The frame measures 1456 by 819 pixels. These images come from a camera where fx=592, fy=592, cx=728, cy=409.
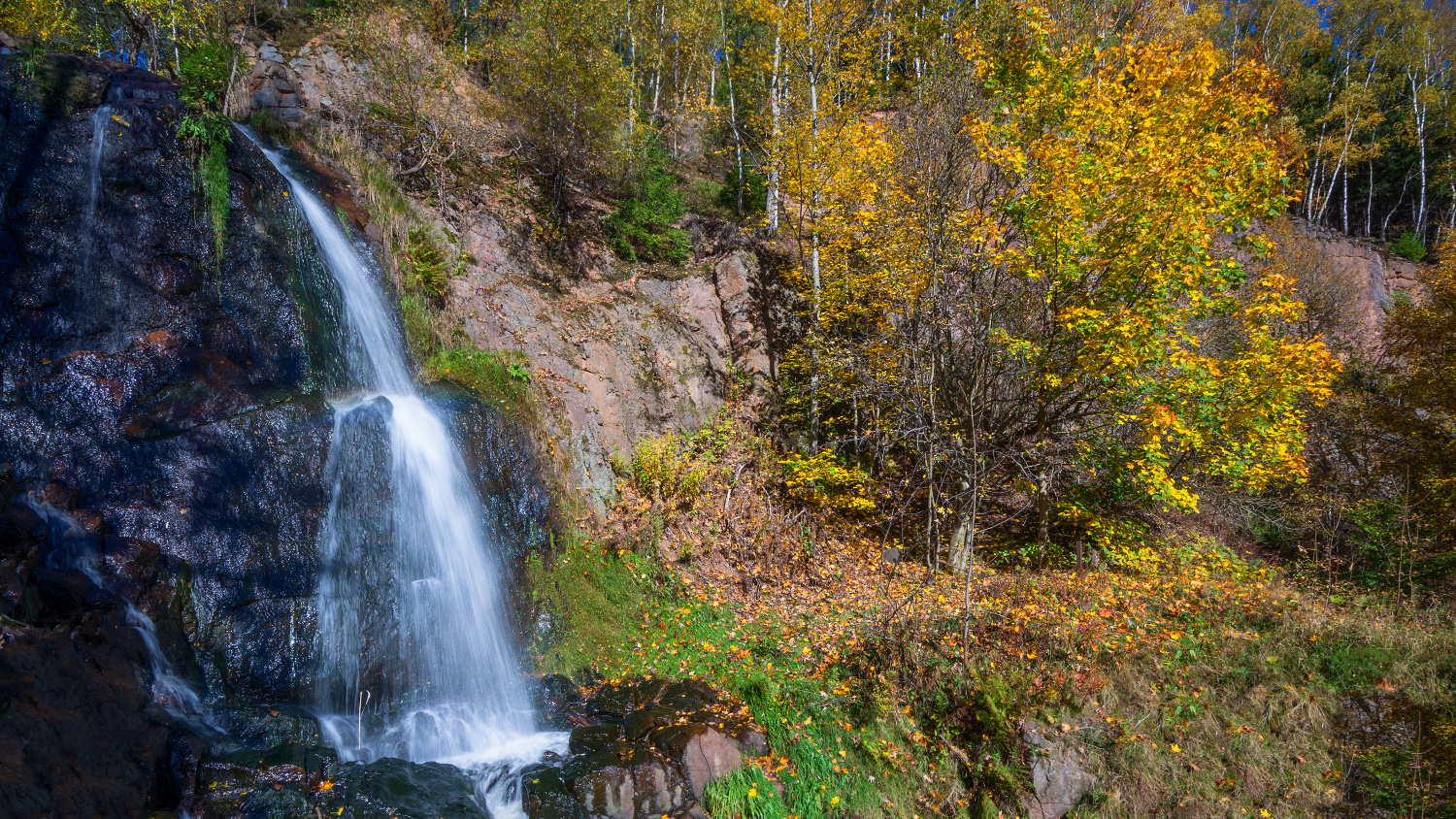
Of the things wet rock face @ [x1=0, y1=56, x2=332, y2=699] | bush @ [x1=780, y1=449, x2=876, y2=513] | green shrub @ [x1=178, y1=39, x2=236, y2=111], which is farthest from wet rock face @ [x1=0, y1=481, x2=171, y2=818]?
bush @ [x1=780, y1=449, x2=876, y2=513]

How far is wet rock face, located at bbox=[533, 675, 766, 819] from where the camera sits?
15.9 feet

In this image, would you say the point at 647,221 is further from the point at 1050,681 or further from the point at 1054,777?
the point at 1054,777

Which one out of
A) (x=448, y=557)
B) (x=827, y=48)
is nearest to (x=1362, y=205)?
(x=827, y=48)

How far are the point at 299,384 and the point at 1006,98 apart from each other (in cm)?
967

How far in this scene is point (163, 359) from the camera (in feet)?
19.3

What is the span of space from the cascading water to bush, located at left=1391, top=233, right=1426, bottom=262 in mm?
33081

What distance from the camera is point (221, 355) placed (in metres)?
6.29

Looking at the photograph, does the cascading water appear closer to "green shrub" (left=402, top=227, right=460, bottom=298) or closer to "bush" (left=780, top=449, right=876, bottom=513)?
"green shrub" (left=402, top=227, right=460, bottom=298)

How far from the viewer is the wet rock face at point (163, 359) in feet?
16.6

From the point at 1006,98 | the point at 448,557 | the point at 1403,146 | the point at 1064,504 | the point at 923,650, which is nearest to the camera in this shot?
the point at 923,650

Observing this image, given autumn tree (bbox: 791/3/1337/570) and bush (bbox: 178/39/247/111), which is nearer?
autumn tree (bbox: 791/3/1337/570)

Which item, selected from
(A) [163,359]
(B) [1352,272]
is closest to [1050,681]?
Answer: (A) [163,359]

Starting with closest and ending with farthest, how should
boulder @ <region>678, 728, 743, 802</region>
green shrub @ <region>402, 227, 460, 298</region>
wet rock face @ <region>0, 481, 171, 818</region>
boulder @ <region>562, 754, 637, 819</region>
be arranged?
1. wet rock face @ <region>0, 481, 171, 818</region>
2. boulder @ <region>562, 754, 637, 819</region>
3. boulder @ <region>678, 728, 743, 802</region>
4. green shrub @ <region>402, 227, 460, 298</region>

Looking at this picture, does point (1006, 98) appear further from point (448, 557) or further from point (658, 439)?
point (448, 557)
